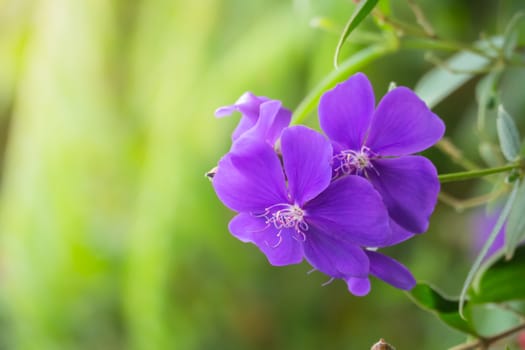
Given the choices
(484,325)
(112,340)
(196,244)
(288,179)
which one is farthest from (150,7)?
(288,179)

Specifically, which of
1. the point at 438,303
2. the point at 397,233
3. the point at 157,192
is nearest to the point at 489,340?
the point at 438,303

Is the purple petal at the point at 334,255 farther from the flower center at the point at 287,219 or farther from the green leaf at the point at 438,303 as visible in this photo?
the green leaf at the point at 438,303

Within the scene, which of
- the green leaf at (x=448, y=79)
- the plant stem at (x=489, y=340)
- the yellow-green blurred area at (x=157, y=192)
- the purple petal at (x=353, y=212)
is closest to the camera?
the purple petal at (x=353, y=212)

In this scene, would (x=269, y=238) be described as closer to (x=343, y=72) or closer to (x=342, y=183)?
(x=342, y=183)

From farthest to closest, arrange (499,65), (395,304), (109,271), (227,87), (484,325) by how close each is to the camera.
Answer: (109,271) < (395,304) < (227,87) < (484,325) < (499,65)

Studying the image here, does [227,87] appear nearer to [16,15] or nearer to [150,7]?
[150,7]

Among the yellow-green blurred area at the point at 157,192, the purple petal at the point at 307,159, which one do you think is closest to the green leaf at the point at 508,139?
the purple petal at the point at 307,159

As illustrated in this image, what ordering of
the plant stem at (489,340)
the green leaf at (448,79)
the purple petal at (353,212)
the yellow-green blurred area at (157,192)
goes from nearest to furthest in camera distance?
the purple petal at (353,212) < the plant stem at (489,340) < the green leaf at (448,79) < the yellow-green blurred area at (157,192)
